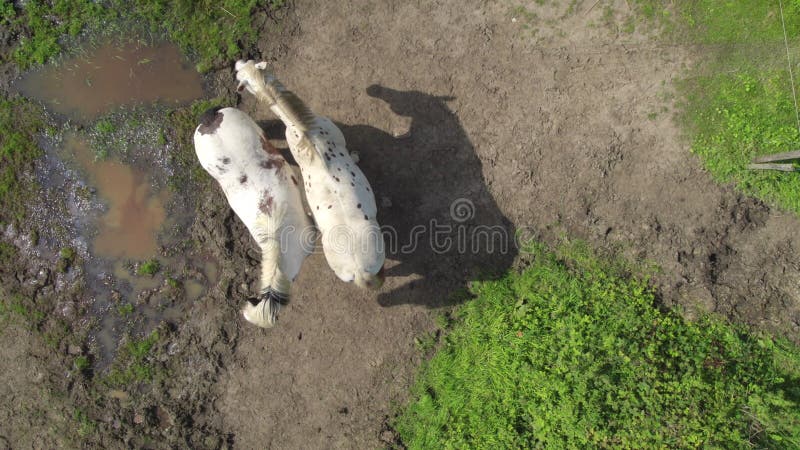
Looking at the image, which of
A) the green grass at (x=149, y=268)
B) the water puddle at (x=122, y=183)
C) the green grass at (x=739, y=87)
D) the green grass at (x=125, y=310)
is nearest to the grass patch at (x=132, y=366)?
the water puddle at (x=122, y=183)

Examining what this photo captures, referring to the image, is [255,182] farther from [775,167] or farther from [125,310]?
[775,167]

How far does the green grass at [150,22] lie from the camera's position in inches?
229

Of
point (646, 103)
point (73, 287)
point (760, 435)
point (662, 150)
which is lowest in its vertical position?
point (760, 435)

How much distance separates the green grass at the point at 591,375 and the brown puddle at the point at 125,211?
3723mm

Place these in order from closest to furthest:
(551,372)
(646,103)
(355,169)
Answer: (355,169)
(551,372)
(646,103)

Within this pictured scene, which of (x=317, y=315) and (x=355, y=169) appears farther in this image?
(x=317, y=315)

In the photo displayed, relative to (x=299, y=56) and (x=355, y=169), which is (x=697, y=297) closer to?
(x=355, y=169)

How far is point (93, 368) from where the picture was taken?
5695 millimetres

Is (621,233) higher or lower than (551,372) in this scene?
higher

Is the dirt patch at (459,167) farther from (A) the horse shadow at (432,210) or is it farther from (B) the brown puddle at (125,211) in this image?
(B) the brown puddle at (125,211)

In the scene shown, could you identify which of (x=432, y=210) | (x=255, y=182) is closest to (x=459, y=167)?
(x=432, y=210)

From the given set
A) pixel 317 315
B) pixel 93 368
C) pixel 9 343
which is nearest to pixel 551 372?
pixel 317 315

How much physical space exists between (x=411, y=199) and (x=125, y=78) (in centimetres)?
384

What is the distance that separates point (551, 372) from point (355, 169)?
3.03 meters
